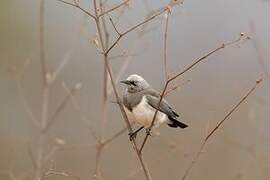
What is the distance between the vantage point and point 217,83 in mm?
8242

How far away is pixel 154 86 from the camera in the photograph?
836 centimetres

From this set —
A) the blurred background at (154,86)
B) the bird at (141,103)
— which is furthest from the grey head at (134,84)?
the blurred background at (154,86)

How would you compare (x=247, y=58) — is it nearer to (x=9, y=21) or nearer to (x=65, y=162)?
(x=65, y=162)

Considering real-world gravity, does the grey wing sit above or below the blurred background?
below

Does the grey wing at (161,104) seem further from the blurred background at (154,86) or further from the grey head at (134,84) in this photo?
the blurred background at (154,86)

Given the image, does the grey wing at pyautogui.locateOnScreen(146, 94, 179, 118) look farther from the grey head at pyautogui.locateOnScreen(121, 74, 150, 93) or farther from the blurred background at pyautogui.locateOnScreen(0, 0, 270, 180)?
the blurred background at pyautogui.locateOnScreen(0, 0, 270, 180)

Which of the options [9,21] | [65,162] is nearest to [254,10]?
[65,162]

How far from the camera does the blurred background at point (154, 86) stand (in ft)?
24.2

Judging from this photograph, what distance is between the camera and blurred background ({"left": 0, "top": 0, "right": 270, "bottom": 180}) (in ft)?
24.2

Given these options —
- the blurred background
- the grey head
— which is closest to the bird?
the grey head

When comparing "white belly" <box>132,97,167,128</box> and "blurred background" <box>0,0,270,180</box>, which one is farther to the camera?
"blurred background" <box>0,0,270,180</box>

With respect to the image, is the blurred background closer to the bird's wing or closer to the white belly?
the bird's wing

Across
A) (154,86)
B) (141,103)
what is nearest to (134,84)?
(141,103)

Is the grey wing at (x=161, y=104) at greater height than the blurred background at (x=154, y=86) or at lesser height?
lesser
